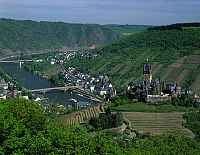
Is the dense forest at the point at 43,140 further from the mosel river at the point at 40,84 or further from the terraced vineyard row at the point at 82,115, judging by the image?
the mosel river at the point at 40,84

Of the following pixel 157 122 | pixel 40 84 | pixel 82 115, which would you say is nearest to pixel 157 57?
pixel 40 84

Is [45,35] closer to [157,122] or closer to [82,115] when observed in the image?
[82,115]

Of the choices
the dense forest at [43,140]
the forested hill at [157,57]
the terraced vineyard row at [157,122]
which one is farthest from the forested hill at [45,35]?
the dense forest at [43,140]

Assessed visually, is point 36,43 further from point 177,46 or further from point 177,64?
point 177,64

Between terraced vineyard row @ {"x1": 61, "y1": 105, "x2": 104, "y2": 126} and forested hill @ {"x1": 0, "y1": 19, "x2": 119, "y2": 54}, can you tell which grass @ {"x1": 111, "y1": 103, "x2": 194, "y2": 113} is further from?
forested hill @ {"x1": 0, "y1": 19, "x2": 119, "y2": 54}

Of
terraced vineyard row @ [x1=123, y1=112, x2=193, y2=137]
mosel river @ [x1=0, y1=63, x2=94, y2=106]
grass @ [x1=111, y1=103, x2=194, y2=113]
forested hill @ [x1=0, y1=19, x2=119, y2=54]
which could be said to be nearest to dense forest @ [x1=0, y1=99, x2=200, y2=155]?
terraced vineyard row @ [x1=123, y1=112, x2=193, y2=137]

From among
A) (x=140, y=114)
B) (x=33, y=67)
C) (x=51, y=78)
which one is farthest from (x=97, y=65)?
(x=140, y=114)
